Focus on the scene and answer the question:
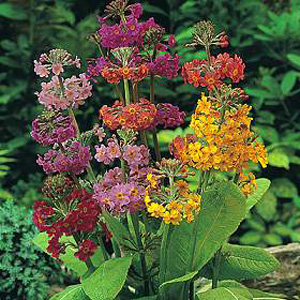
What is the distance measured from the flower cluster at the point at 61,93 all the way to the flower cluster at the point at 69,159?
156 mm

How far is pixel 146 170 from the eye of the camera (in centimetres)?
273

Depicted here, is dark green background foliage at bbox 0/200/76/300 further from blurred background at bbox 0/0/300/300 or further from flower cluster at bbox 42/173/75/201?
blurred background at bbox 0/0/300/300

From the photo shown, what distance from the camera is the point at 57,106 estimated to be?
2.75 metres

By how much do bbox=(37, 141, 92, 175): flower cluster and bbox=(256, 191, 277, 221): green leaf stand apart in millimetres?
2588

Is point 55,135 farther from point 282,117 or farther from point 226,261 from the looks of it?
point 282,117

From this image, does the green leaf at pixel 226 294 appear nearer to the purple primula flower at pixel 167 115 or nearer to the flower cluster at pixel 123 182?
the flower cluster at pixel 123 182

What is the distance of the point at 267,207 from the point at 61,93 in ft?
8.93

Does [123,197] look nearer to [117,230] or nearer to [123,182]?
[123,182]

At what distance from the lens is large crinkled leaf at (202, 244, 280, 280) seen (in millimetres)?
3012

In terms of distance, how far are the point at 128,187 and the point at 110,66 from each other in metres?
0.46

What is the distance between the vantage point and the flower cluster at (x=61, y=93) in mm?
2736

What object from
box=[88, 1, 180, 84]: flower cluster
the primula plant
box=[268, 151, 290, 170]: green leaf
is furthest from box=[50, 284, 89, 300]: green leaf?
box=[268, 151, 290, 170]: green leaf

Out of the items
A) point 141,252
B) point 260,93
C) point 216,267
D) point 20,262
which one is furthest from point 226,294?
point 260,93

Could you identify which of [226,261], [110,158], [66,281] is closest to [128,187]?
[110,158]
